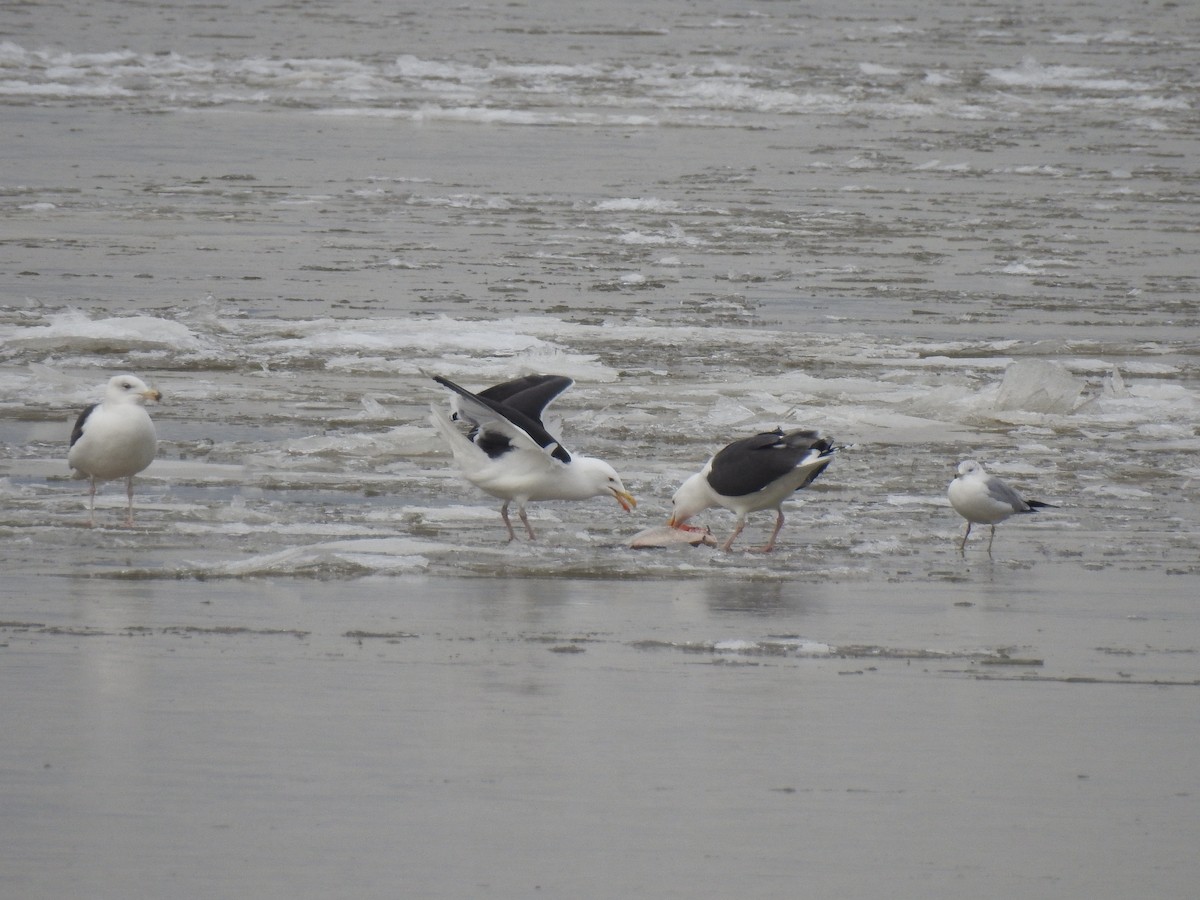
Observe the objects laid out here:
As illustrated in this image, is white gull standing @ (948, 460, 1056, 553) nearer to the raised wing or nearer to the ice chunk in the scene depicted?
the raised wing

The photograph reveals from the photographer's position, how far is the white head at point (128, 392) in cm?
743

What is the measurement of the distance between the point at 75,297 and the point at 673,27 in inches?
943

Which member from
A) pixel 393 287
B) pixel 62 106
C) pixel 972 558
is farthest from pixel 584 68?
pixel 972 558

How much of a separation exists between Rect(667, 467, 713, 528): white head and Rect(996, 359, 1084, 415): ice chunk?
2639 mm

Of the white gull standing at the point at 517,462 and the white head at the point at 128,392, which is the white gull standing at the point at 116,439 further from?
the white gull standing at the point at 517,462

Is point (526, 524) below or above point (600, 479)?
below

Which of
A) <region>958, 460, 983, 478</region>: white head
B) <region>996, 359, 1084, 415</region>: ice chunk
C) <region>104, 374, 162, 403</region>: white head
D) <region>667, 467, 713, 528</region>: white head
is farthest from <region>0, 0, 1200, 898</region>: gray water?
<region>104, 374, 162, 403</region>: white head

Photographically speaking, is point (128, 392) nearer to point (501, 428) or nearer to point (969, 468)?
point (501, 428)

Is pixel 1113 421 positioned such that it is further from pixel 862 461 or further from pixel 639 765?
pixel 639 765

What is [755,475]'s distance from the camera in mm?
7168

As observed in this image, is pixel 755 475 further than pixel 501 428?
No

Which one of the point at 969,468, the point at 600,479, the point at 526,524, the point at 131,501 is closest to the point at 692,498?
the point at 600,479

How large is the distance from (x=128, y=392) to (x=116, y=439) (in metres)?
0.33

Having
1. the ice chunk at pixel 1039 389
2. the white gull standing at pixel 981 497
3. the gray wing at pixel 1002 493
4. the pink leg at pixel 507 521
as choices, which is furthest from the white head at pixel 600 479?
the ice chunk at pixel 1039 389
